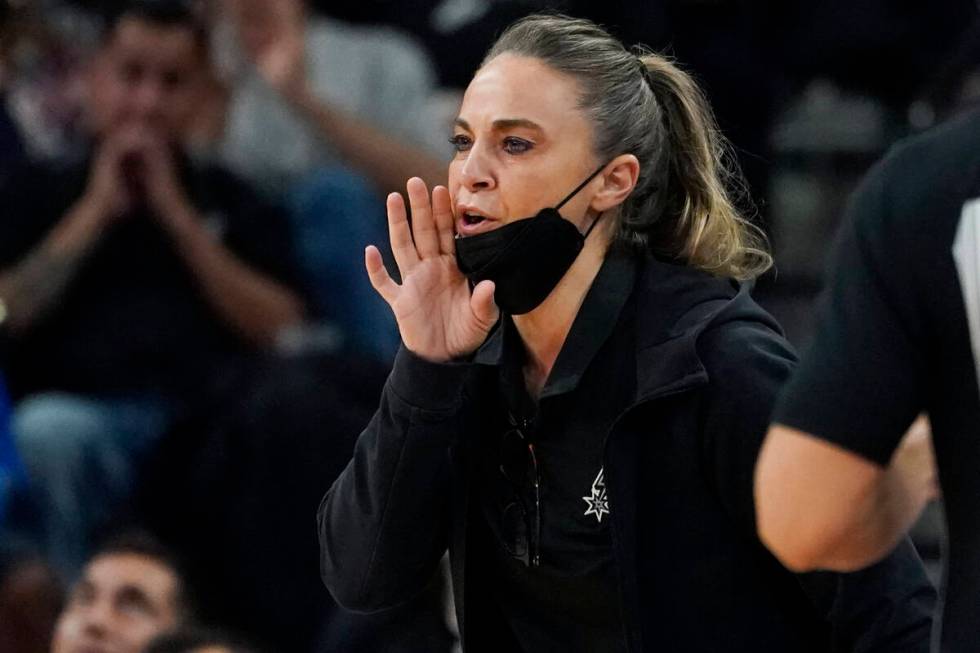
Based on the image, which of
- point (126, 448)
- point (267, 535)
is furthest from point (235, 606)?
point (126, 448)

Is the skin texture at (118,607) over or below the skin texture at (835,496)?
below

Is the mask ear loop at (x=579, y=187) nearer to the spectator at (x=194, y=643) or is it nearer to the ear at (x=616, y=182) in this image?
the ear at (x=616, y=182)

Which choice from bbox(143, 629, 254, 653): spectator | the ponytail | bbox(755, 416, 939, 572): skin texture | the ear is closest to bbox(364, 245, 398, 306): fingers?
the ear

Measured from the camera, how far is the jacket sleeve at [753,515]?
2.39 metres

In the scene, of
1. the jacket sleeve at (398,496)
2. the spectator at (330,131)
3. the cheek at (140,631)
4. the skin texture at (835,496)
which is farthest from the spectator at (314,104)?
the skin texture at (835,496)

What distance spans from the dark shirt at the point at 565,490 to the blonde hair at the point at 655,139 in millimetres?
153

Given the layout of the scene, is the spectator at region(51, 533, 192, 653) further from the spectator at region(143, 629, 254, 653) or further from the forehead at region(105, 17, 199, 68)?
the forehead at region(105, 17, 199, 68)

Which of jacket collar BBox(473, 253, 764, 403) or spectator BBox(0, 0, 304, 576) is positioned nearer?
jacket collar BBox(473, 253, 764, 403)

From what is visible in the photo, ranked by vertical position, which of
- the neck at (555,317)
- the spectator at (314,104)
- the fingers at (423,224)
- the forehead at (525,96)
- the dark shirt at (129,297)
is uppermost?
the forehead at (525,96)

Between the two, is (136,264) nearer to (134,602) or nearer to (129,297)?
(129,297)

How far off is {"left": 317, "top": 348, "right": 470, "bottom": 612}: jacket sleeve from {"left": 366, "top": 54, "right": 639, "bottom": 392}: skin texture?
0.27ft

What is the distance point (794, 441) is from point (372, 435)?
98 cm

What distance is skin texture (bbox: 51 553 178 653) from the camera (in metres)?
4.36

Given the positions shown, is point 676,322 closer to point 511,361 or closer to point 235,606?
point 511,361
